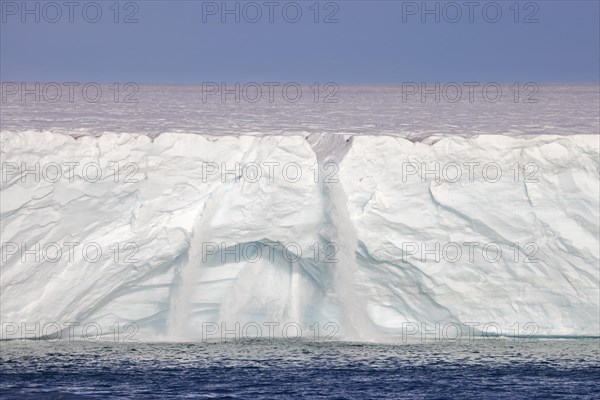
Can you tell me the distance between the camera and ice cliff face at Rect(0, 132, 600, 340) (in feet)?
46.3

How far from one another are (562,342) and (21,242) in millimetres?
7417

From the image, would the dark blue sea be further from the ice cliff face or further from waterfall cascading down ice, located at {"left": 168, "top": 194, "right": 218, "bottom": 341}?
the ice cliff face

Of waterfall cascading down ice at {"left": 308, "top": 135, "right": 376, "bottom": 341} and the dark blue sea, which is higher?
waterfall cascading down ice at {"left": 308, "top": 135, "right": 376, "bottom": 341}

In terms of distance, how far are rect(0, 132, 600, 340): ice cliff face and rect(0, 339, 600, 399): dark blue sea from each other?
18.0 inches

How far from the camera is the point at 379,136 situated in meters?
14.4

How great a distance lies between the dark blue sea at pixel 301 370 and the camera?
1202 cm

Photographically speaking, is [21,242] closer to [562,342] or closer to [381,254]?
[381,254]

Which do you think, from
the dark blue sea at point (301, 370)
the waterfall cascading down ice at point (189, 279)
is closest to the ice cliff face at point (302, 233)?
the waterfall cascading down ice at point (189, 279)

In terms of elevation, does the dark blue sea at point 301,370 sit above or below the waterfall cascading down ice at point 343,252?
below

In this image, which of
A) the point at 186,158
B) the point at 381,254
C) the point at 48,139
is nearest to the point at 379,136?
the point at 381,254

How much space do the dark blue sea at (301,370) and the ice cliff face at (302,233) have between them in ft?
1.50

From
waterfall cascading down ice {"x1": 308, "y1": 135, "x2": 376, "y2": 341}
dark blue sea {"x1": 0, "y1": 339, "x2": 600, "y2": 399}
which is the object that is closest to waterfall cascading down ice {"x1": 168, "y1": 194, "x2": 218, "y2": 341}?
dark blue sea {"x1": 0, "y1": 339, "x2": 600, "y2": 399}

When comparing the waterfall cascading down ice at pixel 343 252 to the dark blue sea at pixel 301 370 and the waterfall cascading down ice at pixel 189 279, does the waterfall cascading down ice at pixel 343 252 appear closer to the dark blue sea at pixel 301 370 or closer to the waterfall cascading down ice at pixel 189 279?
the dark blue sea at pixel 301 370

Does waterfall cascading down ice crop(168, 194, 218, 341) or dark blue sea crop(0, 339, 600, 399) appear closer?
dark blue sea crop(0, 339, 600, 399)
